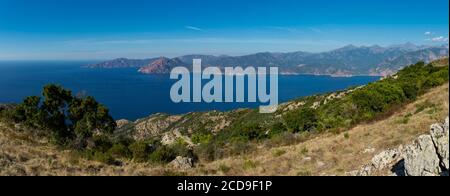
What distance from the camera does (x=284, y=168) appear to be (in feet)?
44.3

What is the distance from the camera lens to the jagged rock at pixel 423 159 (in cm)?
857

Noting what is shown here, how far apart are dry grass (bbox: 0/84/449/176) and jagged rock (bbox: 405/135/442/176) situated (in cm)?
310

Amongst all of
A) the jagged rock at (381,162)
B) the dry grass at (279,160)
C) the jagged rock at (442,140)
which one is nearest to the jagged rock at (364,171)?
the jagged rock at (381,162)

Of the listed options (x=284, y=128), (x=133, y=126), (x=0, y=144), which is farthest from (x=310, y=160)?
(x=133, y=126)

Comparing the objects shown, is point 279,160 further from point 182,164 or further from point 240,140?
point 240,140

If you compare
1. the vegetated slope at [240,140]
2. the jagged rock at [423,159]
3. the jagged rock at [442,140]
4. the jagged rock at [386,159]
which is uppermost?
the jagged rock at [442,140]

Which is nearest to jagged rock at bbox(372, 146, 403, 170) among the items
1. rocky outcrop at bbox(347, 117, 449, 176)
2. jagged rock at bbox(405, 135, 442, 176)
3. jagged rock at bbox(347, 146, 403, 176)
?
jagged rock at bbox(347, 146, 403, 176)

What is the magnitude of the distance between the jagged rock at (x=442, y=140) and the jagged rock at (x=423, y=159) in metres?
0.09

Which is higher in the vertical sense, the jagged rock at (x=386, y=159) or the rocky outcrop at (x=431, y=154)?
the rocky outcrop at (x=431, y=154)

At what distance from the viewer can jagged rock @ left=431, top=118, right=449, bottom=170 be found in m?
8.33

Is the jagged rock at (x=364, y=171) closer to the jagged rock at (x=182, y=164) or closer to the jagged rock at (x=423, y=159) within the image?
the jagged rock at (x=423, y=159)

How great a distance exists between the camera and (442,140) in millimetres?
8578
